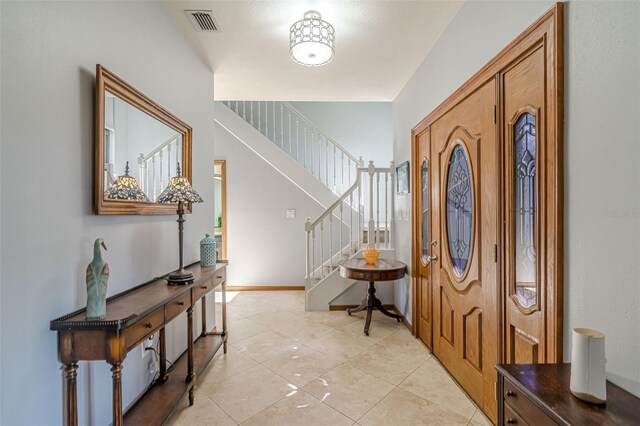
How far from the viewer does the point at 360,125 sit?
619 cm

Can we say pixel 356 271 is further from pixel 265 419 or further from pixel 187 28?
Answer: pixel 187 28

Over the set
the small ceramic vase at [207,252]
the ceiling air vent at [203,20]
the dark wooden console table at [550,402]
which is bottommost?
the dark wooden console table at [550,402]

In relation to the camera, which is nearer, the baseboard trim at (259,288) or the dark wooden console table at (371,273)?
the dark wooden console table at (371,273)

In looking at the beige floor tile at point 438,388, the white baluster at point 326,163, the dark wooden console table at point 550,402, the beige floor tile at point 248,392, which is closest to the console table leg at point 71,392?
the beige floor tile at point 248,392

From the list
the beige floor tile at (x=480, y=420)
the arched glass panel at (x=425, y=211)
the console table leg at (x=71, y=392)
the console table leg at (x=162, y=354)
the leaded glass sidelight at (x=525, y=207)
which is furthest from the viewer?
the arched glass panel at (x=425, y=211)

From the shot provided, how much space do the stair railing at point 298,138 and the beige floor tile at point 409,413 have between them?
148 inches

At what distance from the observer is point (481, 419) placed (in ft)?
6.28

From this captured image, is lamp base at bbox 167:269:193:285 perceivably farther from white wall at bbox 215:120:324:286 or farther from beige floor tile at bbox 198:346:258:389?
white wall at bbox 215:120:324:286

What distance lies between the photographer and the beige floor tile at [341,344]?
111 inches

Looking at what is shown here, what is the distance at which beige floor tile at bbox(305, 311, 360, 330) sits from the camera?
356cm

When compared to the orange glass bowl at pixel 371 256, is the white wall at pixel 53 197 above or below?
above

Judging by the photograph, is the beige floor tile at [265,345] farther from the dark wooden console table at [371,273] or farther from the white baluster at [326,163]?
the white baluster at [326,163]

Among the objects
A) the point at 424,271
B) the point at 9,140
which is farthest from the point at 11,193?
the point at 424,271

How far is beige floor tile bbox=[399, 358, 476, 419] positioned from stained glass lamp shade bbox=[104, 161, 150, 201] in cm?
225
